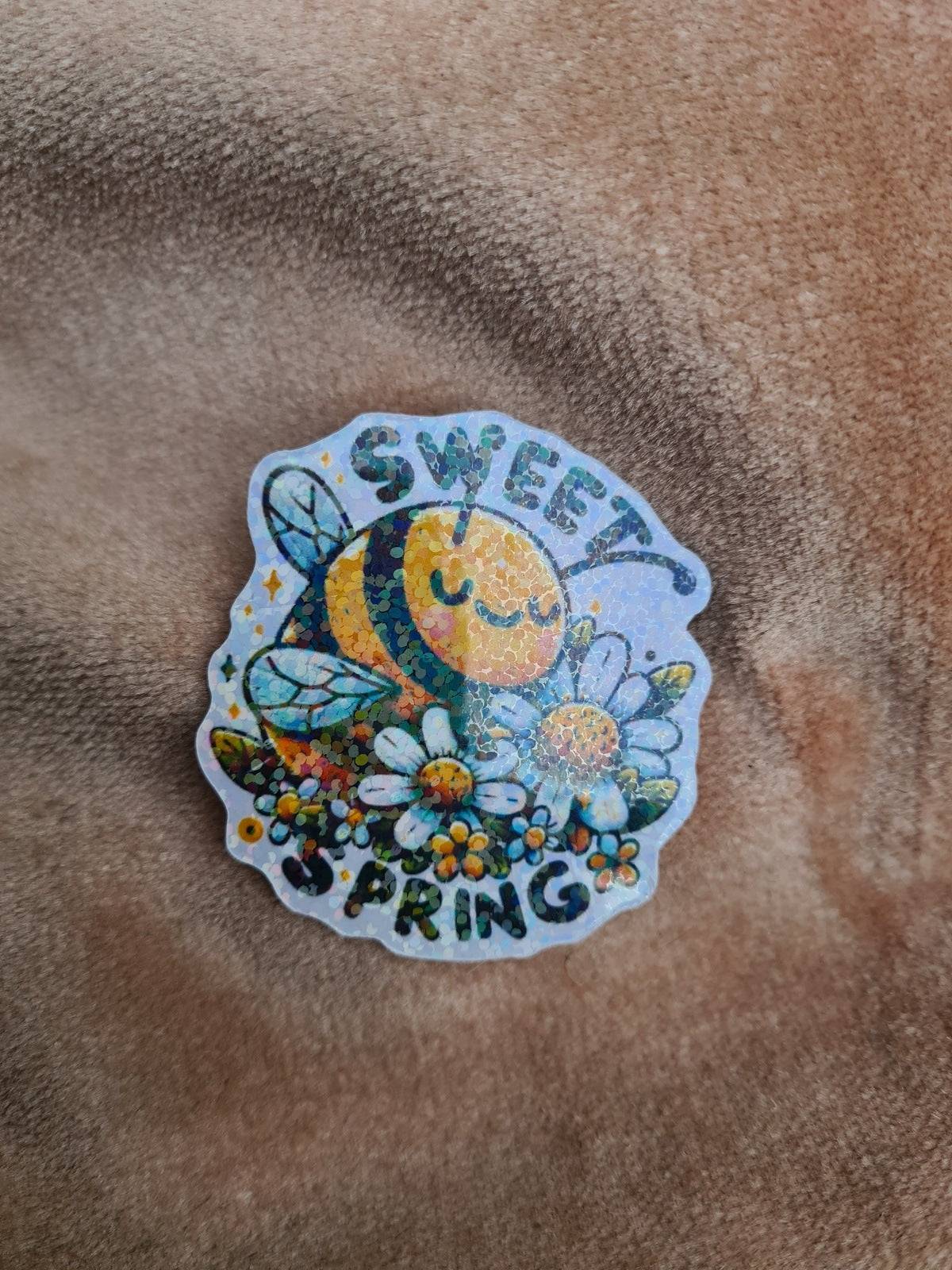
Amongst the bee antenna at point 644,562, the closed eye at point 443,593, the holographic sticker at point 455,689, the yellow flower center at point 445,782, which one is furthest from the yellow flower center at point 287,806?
the bee antenna at point 644,562

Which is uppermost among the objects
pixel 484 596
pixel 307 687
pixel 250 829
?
pixel 484 596

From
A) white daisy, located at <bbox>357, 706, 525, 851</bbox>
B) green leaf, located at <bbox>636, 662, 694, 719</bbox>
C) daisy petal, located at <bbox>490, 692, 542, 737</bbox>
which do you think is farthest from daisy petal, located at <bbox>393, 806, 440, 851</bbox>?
green leaf, located at <bbox>636, 662, 694, 719</bbox>

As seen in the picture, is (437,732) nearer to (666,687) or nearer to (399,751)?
(399,751)

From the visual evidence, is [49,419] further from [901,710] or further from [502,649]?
[901,710]

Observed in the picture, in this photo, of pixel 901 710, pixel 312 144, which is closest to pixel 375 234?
pixel 312 144

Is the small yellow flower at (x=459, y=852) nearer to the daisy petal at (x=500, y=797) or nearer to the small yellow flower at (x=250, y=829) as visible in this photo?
the daisy petal at (x=500, y=797)

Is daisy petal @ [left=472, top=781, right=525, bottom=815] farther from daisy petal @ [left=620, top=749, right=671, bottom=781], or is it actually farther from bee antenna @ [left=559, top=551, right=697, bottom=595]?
bee antenna @ [left=559, top=551, right=697, bottom=595]

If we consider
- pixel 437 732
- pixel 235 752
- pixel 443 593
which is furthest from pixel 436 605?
pixel 235 752
